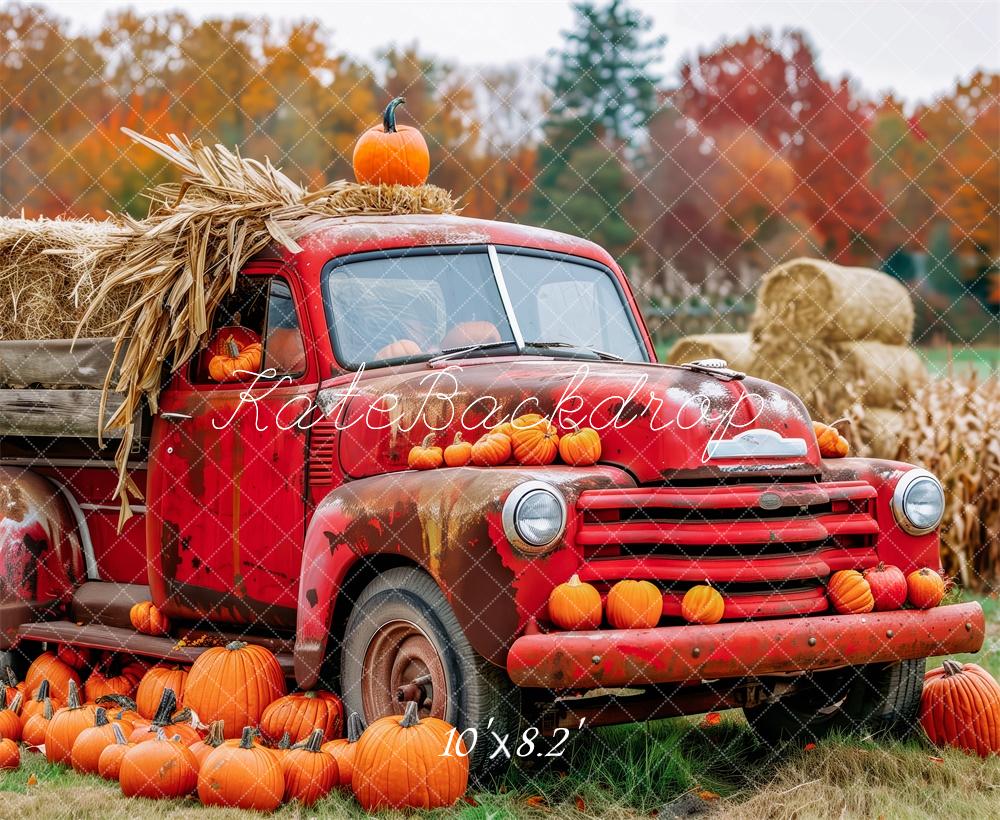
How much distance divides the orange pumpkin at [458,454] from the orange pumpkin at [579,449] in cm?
35

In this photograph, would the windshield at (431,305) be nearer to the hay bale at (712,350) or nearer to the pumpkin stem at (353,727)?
the pumpkin stem at (353,727)

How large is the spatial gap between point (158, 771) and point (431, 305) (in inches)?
87.7

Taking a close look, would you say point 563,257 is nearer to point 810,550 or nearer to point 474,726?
point 810,550

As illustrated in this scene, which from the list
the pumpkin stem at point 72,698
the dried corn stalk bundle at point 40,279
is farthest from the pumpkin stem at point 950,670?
the dried corn stalk bundle at point 40,279

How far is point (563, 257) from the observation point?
6.43 m

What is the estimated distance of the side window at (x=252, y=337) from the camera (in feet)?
19.2

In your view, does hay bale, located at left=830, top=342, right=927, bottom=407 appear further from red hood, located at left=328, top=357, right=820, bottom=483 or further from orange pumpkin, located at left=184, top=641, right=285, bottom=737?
orange pumpkin, located at left=184, top=641, right=285, bottom=737

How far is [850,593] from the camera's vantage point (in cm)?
486

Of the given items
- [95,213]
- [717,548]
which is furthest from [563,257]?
[95,213]

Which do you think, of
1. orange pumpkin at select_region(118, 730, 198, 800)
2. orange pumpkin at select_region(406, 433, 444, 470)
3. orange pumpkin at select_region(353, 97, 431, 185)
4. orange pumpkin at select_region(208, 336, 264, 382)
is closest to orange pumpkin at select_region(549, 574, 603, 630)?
orange pumpkin at select_region(406, 433, 444, 470)

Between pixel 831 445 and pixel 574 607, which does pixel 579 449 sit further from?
pixel 831 445

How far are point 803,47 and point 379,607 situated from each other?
1681 inches

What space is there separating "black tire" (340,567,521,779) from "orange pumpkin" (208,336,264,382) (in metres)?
1.47

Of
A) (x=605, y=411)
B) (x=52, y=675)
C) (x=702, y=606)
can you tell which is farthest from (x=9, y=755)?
(x=702, y=606)
